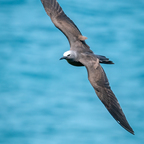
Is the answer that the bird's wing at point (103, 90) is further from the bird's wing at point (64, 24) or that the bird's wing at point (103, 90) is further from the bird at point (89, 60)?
the bird's wing at point (64, 24)

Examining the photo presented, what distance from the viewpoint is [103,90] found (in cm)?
1147

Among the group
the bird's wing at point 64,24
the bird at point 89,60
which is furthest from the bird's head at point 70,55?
the bird's wing at point 64,24

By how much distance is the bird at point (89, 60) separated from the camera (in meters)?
11.3

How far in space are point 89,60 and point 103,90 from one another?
1.00 meters

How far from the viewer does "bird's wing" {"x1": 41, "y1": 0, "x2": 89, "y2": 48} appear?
12555 mm

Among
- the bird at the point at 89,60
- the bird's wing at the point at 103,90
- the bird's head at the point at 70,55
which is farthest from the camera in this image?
the bird's head at the point at 70,55

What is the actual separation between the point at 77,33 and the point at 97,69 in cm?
149

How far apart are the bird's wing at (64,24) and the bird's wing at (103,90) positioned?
Answer: 851 millimetres

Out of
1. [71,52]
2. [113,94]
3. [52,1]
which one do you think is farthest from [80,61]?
[52,1]

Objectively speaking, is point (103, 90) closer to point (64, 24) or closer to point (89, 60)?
point (89, 60)

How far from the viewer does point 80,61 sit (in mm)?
11961

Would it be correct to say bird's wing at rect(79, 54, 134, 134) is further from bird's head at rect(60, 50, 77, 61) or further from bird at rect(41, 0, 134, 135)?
bird's head at rect(60, 50, 77, 61)

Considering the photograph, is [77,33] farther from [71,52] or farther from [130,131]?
[130,131]

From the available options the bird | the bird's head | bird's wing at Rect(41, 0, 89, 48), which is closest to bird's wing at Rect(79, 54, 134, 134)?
the bird
